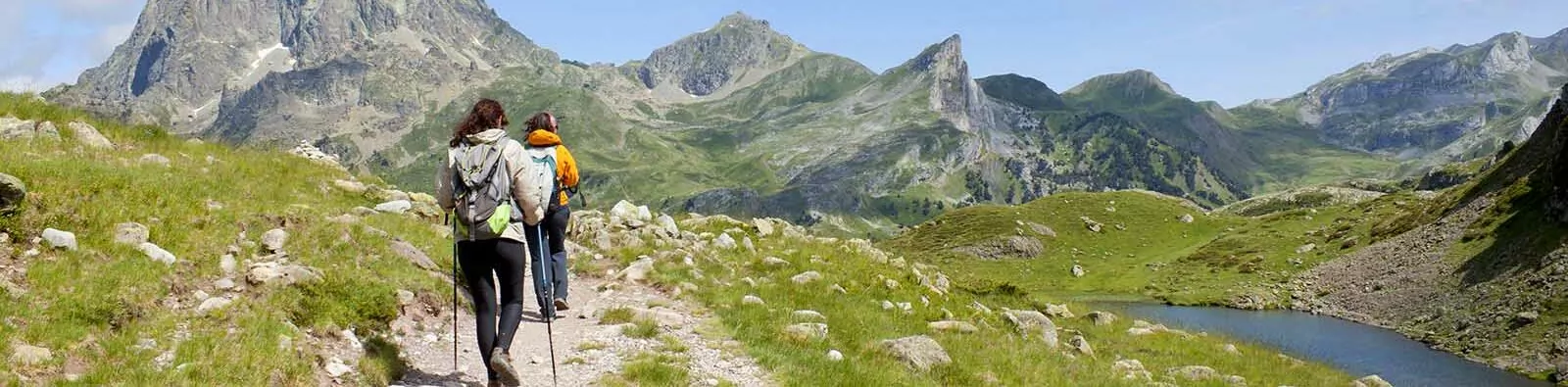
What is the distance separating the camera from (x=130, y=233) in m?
12.1

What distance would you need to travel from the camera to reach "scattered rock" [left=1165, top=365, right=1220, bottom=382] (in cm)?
2094

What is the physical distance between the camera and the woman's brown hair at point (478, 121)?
995 cm

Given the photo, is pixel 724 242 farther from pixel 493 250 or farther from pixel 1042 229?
pixel 1042 229

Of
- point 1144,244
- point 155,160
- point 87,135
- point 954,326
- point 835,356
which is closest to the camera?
point 835,356

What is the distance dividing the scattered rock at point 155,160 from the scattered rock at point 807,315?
49.8ft

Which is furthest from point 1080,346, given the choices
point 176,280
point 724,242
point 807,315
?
point 176,280

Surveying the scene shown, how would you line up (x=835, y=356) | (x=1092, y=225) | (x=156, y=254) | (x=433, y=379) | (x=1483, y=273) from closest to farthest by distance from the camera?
(x=433, y=379) → (x=156, y=254) → (x=835, y=356) → (x=1483, y=273) → (x=1092, y=225)

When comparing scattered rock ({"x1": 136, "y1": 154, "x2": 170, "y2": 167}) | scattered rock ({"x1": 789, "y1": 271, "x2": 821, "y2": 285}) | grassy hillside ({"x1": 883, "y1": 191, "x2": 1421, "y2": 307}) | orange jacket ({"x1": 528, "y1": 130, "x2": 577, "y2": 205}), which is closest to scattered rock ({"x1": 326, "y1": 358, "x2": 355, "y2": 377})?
orange jacket ({"x1": 528, "y1": 130, "x2": 577, "y2": 205})

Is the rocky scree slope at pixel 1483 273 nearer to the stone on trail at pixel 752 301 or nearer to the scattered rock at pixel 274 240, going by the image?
the stone on trail at pixel 752 301

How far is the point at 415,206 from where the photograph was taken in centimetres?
2341

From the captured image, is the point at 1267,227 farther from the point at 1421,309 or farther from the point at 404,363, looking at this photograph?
the point at 404,363

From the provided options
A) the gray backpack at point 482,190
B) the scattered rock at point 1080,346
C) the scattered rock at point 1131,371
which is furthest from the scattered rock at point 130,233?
the scattered rock at point 1080,346

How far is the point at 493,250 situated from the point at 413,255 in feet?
25.7

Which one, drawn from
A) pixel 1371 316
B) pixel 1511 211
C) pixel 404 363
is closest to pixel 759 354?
pixel 404 363
